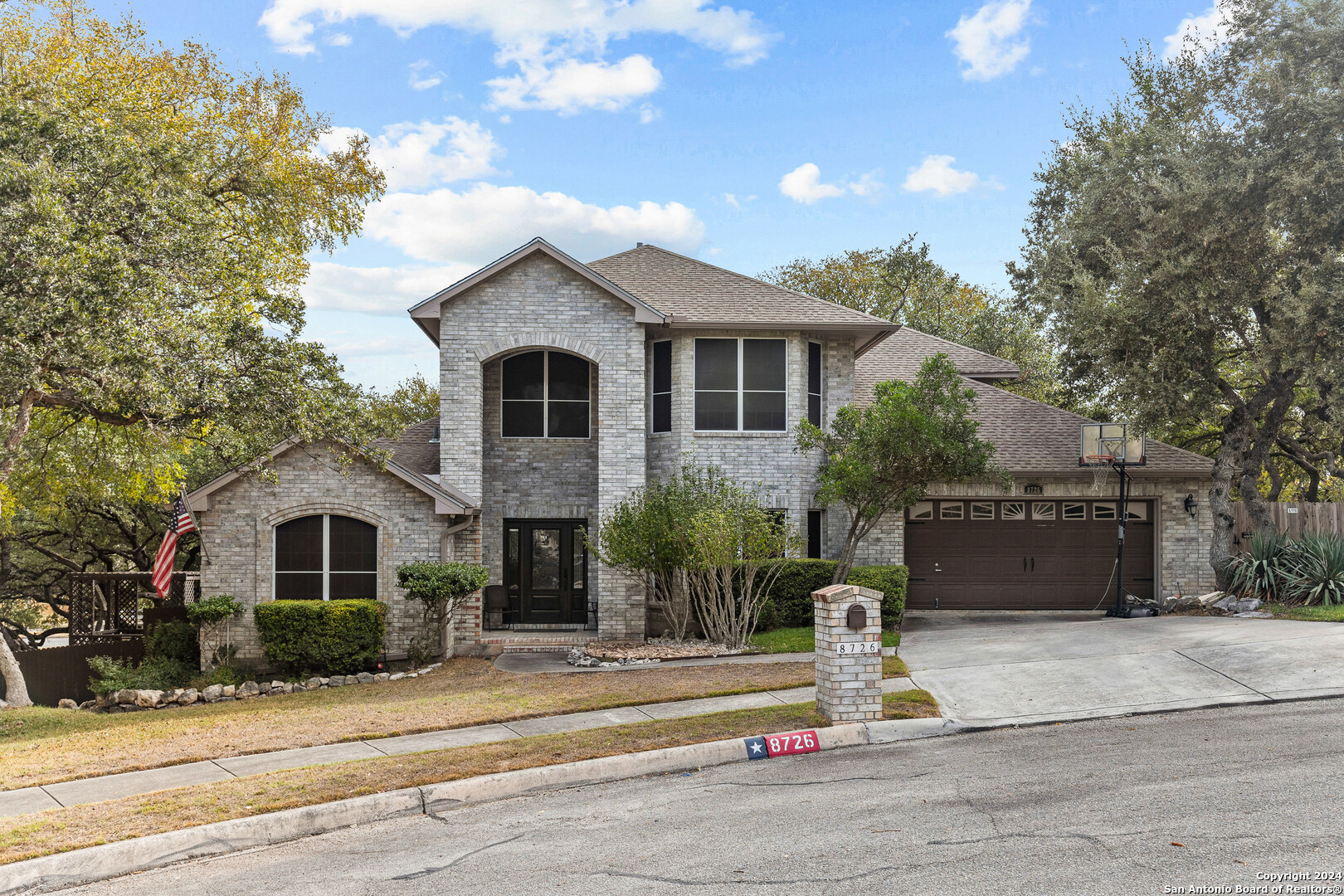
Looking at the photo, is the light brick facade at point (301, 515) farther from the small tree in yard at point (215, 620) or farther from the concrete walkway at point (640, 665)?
the concrete walkway at point (640, 665)

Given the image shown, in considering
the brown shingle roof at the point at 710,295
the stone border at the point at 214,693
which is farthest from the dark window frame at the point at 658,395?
the stone border at the point at 214,693

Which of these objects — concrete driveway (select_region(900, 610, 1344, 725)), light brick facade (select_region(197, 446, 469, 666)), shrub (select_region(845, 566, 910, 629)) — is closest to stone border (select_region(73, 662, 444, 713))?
light brick facade (select_region(197, 446, 469, 666))

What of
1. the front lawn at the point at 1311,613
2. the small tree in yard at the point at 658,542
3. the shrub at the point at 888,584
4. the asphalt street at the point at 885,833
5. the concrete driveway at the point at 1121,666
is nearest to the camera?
the asphalt street at the point at 885,833

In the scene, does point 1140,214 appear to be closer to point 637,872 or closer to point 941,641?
point 941,641

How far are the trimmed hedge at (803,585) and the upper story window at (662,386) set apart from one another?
391 centimetres

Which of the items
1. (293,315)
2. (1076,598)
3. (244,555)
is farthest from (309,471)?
(1076,598)

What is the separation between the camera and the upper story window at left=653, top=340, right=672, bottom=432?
18.9 m

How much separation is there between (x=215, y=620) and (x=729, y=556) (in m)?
8.69

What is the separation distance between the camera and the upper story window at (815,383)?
19.2 m

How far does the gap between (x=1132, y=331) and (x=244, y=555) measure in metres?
17.2

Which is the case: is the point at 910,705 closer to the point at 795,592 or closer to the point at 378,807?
the point at 378,807

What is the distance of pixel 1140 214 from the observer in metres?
18.0

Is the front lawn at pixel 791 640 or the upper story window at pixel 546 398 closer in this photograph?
the front lawn at pixel 791 640

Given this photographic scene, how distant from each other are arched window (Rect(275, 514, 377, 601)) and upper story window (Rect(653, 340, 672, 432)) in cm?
596
